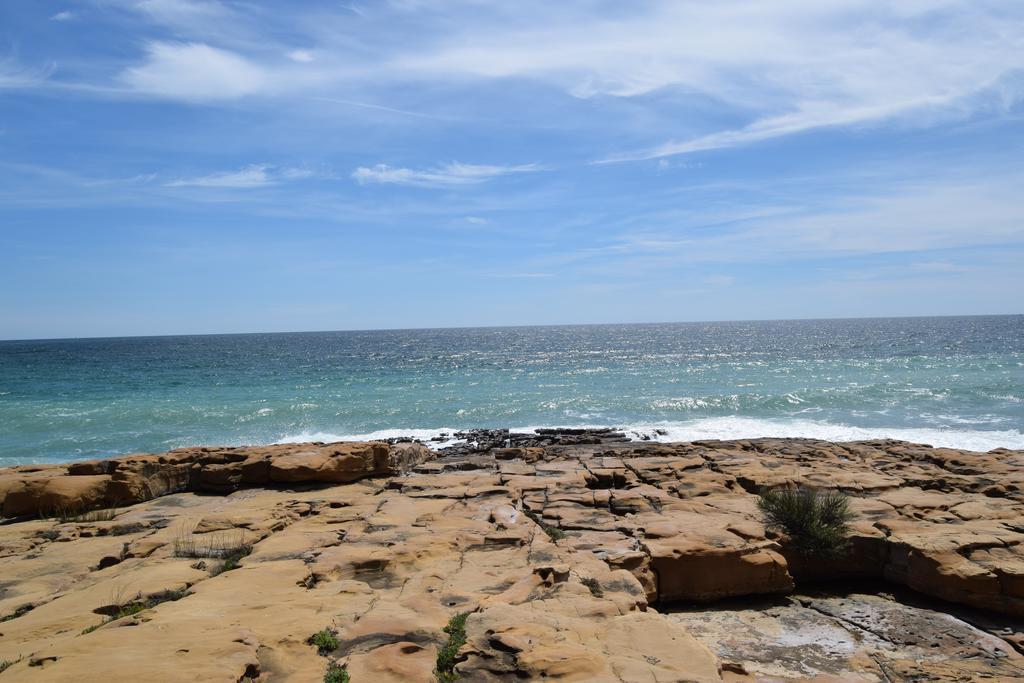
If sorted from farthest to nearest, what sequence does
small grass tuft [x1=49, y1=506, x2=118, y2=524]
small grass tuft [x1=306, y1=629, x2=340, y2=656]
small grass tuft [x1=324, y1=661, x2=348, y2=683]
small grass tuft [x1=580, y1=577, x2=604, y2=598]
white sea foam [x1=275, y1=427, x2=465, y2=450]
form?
white sea foam [x1=275, y1=427, x2=465, y2=450] → small grass tuft [x1=49, y1=506, x2=118, y2=524] → small grass tuft [x1=580, y1=577, x2=604, y2=598] → small grass tuft [x1=306, y1=629, x2=340, y2=656] → small grass tuft [x1=324, y1=661, x2=348, y2=683]

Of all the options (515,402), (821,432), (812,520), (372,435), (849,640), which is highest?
(812,520)

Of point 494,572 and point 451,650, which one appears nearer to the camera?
point 451,650

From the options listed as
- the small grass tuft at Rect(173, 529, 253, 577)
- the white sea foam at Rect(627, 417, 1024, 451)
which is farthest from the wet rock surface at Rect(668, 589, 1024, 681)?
the white sea foam at Rect(627, 417, 1024, 451)

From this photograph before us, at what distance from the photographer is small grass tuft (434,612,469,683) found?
5234 mm

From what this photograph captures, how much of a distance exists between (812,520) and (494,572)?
501cm

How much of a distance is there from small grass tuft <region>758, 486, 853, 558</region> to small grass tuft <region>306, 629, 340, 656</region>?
6.79 metres

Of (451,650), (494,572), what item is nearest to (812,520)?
(494,572)

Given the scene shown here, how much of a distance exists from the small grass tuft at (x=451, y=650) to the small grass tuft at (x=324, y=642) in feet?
3.22

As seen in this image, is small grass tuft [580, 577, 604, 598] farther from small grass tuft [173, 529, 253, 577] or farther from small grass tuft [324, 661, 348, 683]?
small grass tuft [173, 529, 253, 577]

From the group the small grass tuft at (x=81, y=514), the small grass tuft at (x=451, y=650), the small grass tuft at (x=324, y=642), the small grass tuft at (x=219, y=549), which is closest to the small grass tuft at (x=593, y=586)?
the small grass tuft at (x=451, y=650)

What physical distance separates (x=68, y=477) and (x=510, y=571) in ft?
30.7

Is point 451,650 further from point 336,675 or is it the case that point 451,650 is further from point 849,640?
point 849,640

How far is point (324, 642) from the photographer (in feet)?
18.6

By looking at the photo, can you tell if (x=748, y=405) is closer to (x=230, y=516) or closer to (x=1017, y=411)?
(x=1017, y=411)
